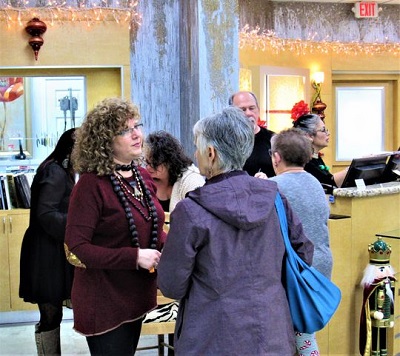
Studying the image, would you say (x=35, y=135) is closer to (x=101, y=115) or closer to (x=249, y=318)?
(x=101, y=115)

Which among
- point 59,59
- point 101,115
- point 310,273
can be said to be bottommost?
point 310,273

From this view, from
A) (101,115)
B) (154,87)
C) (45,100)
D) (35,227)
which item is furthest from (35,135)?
(101,115)

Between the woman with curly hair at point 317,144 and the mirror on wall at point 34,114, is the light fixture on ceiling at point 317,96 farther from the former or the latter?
the woman with curly hair at point 317,144

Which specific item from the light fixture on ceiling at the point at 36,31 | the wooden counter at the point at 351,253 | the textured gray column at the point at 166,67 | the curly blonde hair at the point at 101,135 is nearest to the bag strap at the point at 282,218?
the curly blonde hair at the point at 101,135

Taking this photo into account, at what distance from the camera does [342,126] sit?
9.63 meters

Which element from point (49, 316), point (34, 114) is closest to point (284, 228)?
point (49, 316)

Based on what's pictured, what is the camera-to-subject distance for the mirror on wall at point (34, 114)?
612 centimetres

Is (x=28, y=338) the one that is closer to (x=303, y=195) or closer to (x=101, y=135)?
(x=303, y=195)

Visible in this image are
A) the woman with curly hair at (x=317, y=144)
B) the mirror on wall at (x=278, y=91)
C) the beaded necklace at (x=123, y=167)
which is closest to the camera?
the beaded necklace at (x=123, y=167)

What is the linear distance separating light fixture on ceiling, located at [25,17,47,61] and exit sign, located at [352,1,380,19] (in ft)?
15.7

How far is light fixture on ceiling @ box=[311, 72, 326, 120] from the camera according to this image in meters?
8.84

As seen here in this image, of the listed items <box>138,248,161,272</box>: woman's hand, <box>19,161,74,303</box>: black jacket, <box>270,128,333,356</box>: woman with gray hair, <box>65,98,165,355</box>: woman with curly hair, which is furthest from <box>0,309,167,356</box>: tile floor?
<box>138,248,161,272</box>: woman's hand

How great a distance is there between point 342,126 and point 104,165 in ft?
24.8

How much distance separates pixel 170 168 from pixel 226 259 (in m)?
1.62
